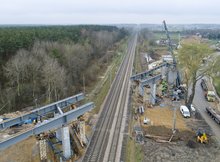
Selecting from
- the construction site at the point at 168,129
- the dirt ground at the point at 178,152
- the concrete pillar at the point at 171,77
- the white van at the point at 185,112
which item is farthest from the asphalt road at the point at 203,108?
the concrete pillar at the point at 171,77

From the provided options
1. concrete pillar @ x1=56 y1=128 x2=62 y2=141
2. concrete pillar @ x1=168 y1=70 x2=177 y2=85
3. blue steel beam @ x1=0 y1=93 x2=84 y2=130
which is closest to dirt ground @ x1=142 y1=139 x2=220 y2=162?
concrete pillar @ x1=56 y1=128 x2=62 y2=141

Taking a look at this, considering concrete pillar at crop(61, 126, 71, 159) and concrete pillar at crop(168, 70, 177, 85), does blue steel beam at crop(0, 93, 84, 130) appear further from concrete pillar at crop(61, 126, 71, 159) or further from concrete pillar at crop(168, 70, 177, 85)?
concrete pillar at crop(168, 70, 177, 85)

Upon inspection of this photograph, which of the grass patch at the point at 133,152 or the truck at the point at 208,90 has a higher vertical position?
the truck at the point at 208,90

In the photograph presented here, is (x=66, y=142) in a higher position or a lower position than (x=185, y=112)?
higher

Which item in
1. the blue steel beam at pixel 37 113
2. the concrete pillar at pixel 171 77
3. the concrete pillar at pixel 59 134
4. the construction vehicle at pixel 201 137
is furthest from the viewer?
the concrete pillar at pixel 171 77

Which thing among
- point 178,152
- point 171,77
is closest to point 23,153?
point 178,152

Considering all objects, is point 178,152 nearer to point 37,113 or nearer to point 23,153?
point 37,113

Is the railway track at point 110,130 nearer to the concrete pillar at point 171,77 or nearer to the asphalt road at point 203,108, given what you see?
the concrete pillar at point 171,77
